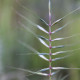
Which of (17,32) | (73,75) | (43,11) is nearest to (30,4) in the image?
(43,11)

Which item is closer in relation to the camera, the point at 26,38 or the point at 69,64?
the point at 69,64

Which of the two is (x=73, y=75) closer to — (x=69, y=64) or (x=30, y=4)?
(x=69, y=64)

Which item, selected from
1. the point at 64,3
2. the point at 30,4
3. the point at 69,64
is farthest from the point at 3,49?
the point at 64,3

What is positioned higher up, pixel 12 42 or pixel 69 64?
pixel 12 42

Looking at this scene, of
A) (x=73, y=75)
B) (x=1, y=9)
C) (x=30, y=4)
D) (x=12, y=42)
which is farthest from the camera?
(x=30, y=4)

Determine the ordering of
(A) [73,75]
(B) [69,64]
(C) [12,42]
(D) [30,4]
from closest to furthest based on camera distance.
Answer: (A) [73,75] → (B) [69,64] → (C) [12,42] → (D) [30,4]

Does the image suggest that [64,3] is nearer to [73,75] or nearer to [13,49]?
[13,49]

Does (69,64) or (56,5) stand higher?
(56,5)

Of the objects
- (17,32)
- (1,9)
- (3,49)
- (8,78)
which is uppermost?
(1,9)

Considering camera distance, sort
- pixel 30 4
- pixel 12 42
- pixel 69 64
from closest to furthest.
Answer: pixel 69 64 → pixel 12 42 → pixel 30 4
